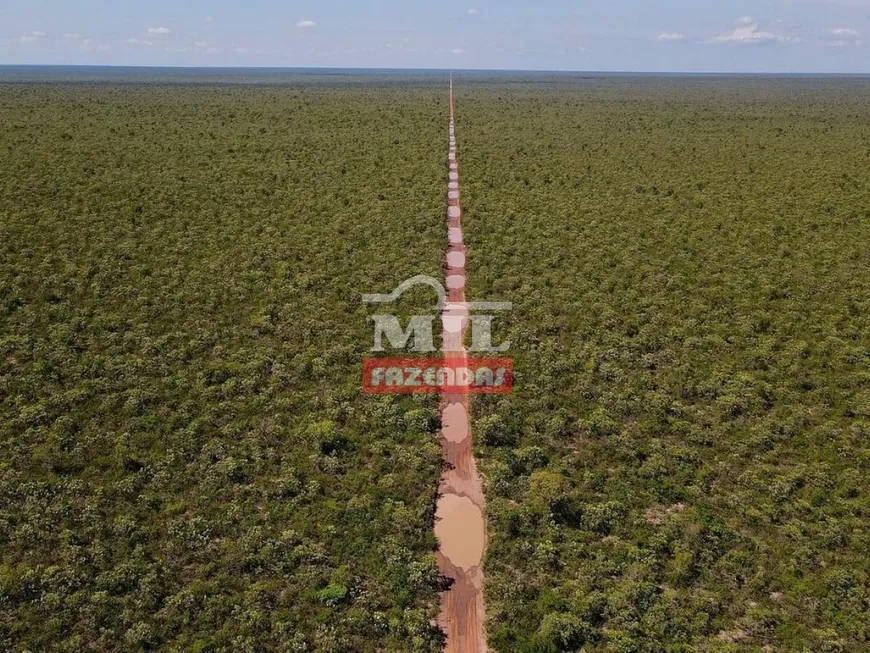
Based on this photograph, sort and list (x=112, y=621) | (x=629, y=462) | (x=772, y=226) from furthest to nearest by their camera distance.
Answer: (x=772, y=226) → (x=629, y=462) → (x=112, y=621)

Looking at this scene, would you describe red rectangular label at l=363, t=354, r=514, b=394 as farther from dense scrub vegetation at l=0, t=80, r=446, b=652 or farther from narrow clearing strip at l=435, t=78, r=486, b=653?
dense scrub vegetation at l=0, t=80, r=446, b=652

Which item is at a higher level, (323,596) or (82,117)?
(82,117)

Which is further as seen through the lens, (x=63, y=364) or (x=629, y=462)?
(x=63, y=364)

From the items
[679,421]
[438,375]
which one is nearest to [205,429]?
[438,375]

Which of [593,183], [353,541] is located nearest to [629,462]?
[353,541]

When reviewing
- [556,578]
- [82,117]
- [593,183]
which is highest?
[82,117]

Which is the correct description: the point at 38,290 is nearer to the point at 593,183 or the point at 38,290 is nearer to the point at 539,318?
the point at 539,318

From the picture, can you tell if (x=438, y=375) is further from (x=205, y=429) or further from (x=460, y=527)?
(x=205, y=429)
